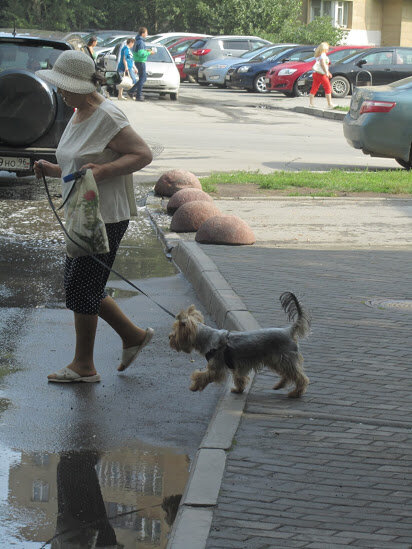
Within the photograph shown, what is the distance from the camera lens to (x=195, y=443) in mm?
5031

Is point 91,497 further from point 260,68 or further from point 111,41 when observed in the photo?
point 111,41

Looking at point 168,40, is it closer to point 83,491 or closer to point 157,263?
point 157,263

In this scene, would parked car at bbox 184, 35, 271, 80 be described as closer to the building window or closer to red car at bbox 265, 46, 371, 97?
red car at bbox 265, 46, 371, 97

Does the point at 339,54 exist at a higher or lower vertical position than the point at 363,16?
lower

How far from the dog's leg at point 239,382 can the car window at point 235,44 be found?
1411 inches

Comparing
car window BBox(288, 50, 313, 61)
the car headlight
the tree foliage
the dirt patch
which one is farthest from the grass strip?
the tree foliage

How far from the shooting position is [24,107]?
11492mm

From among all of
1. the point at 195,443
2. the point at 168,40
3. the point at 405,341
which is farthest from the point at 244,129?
the point at 168,40

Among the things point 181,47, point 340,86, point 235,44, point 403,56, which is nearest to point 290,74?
point 340,86

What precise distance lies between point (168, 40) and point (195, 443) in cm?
4042

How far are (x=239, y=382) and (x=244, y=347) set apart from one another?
0.23 m

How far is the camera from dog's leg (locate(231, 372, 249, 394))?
5461 mm

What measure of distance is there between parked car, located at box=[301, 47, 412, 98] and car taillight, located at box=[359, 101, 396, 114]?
14097 millimetres

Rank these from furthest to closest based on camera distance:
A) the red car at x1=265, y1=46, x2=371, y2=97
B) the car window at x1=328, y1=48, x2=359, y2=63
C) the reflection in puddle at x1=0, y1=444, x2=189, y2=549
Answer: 1. the car window at x1=328, y1=48, x2=359, y2=63
2. the red car at x1=265, y1=46, x2=371, y2=97
3. the reflection in puddle at x1=0, y1=444, x2=189, y2=549
